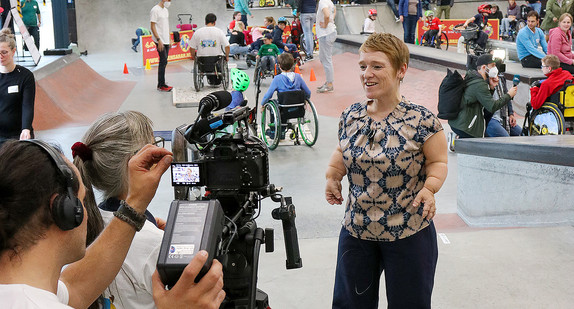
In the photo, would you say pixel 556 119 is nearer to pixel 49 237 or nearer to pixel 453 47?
pixel 49 237

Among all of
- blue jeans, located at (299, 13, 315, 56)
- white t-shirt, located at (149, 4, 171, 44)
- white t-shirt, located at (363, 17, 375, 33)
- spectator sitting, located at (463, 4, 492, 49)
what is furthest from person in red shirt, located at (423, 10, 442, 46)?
white t-shirt, located at (149, 4, 171, 44)

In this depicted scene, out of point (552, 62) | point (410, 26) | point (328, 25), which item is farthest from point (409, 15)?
point (552, 62)

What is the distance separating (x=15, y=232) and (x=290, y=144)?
794 centimetres

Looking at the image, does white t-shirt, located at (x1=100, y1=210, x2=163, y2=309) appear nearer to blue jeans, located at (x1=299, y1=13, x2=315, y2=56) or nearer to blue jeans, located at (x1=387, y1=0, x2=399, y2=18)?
blue jeans, located at (x1=299, y1=13, x2=315, y2=56)

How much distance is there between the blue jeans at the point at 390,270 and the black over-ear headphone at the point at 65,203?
168cm

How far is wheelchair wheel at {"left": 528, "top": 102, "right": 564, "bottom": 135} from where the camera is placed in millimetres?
7941

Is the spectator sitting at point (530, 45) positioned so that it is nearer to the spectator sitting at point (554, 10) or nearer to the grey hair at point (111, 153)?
the spectator sitting at point (554, 10)

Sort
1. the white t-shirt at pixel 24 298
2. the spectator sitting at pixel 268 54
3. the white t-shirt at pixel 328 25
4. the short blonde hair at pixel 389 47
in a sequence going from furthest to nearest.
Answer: the spectator sitting at pixel 268 54, the white t-shirt at pixel 328 25, the short blonde hair at pixel 389 47, the white t-shirt at pixel 24 298

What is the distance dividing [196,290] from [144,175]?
1.55 ft

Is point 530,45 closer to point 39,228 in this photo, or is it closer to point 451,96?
point 451,96

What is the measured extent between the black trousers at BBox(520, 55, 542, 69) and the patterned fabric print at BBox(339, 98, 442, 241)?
10.5 metres

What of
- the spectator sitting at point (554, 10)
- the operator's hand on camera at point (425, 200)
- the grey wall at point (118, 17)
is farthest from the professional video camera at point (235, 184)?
the grey wall at point (118, 17)

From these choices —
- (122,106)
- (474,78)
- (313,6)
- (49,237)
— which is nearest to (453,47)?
(313,6)

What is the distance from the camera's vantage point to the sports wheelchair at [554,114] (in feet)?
26.2
